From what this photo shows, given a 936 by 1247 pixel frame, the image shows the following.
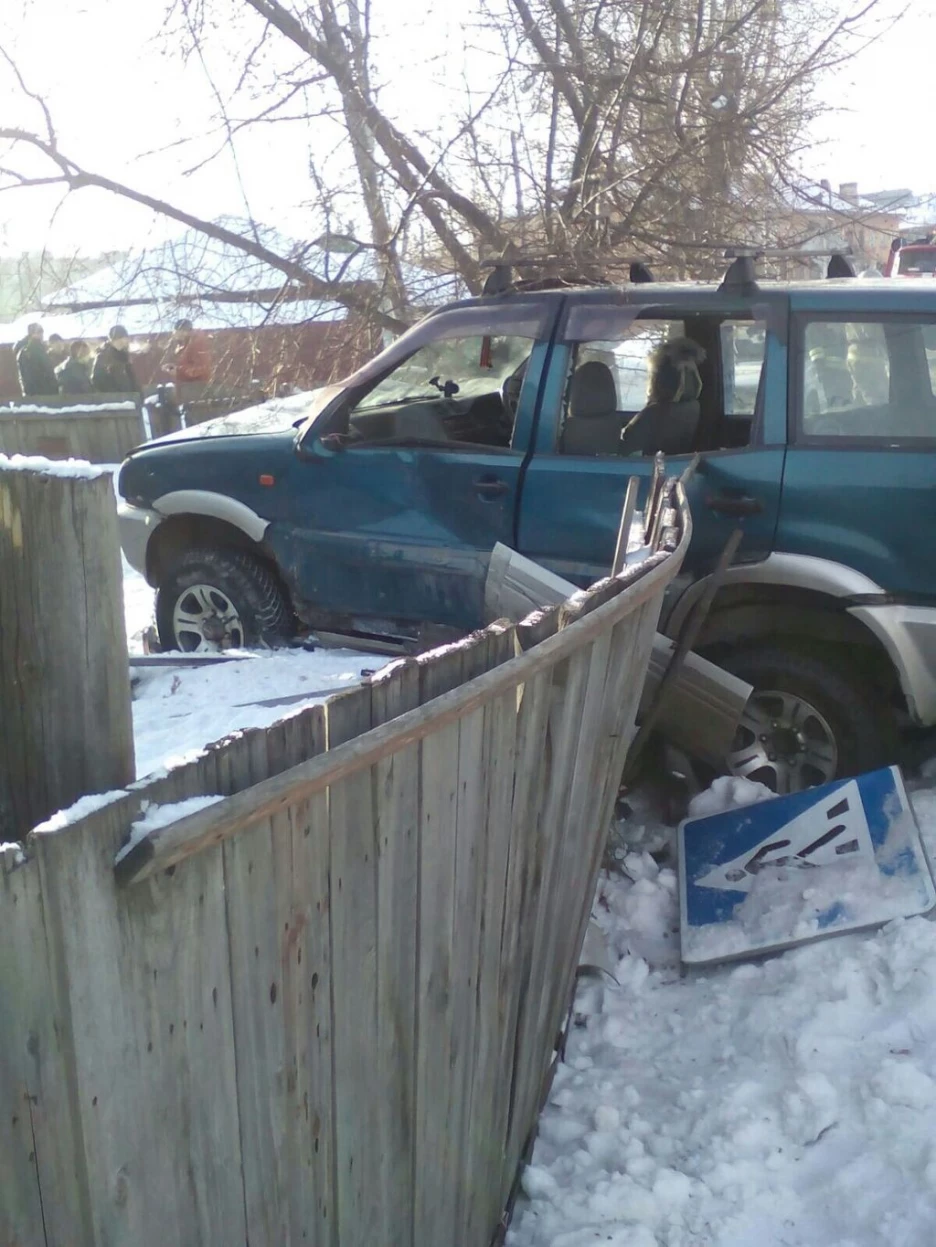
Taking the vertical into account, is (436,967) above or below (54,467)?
below

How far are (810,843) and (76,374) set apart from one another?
13.9m

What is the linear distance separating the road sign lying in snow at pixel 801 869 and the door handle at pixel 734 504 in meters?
1.09

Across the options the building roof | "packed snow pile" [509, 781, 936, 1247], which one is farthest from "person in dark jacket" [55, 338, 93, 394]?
"packed snow pile" [509, 781, 936, 1247]

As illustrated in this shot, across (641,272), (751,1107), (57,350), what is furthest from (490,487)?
(57,350)

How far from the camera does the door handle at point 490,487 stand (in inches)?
188

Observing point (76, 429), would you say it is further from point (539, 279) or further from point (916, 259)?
point (916, 259)

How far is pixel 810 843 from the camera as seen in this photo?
3.87 metres

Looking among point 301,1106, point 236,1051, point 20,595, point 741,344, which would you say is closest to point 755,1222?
point 301,1106

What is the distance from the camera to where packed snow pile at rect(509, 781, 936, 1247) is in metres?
2.58

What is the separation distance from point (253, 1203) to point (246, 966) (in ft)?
1.37

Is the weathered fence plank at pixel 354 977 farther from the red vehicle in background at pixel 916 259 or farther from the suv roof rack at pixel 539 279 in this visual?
the red vehicle in background at pixel 916 259

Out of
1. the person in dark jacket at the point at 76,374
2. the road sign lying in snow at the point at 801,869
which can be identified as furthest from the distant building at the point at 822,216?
the person in dark jacket at the point at 76,374

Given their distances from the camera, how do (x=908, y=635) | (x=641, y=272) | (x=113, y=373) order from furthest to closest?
(x=113, y=373)
(x=641, y=272)
(x=908, y=635)

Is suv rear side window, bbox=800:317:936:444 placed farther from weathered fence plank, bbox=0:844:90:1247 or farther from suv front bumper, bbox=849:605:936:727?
weathered fence plank, bbox=0:844:90:1247
